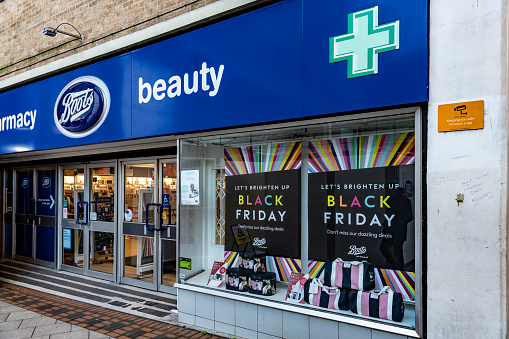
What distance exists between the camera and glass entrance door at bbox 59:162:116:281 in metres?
7.89

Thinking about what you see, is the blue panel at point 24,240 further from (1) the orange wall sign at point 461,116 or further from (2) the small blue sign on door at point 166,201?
(1) the orange wall sign at point 461,116

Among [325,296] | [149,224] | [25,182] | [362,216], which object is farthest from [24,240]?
[362,216]

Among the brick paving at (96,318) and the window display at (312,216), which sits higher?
the window display at (312,216)

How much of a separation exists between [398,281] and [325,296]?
32.1 inches

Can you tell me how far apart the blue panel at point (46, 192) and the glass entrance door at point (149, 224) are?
271cm

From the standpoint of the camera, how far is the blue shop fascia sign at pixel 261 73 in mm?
3848

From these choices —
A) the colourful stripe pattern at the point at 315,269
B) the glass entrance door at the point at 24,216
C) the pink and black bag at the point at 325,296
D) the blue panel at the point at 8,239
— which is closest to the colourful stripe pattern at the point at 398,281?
the pink and black bag at the point at 325,296

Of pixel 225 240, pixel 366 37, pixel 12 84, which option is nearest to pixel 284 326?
pixel 225 240

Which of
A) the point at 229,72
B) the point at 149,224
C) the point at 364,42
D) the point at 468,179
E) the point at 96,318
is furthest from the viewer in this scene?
the point at 149,224

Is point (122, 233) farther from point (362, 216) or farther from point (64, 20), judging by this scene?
point (362, 216)

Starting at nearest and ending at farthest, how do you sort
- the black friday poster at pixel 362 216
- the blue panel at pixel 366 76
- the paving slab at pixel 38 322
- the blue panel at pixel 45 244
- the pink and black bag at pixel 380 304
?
the blue panel at pixel 366 76 < the pink and black bag at pixel 380 304 < the black friday poster at pixel 362 216 < the paving slab at pixel 38 322 < the blue panel at pixel 45 244

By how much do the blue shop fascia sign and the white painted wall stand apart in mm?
239

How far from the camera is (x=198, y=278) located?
18.7ft

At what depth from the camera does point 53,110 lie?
7.50m
